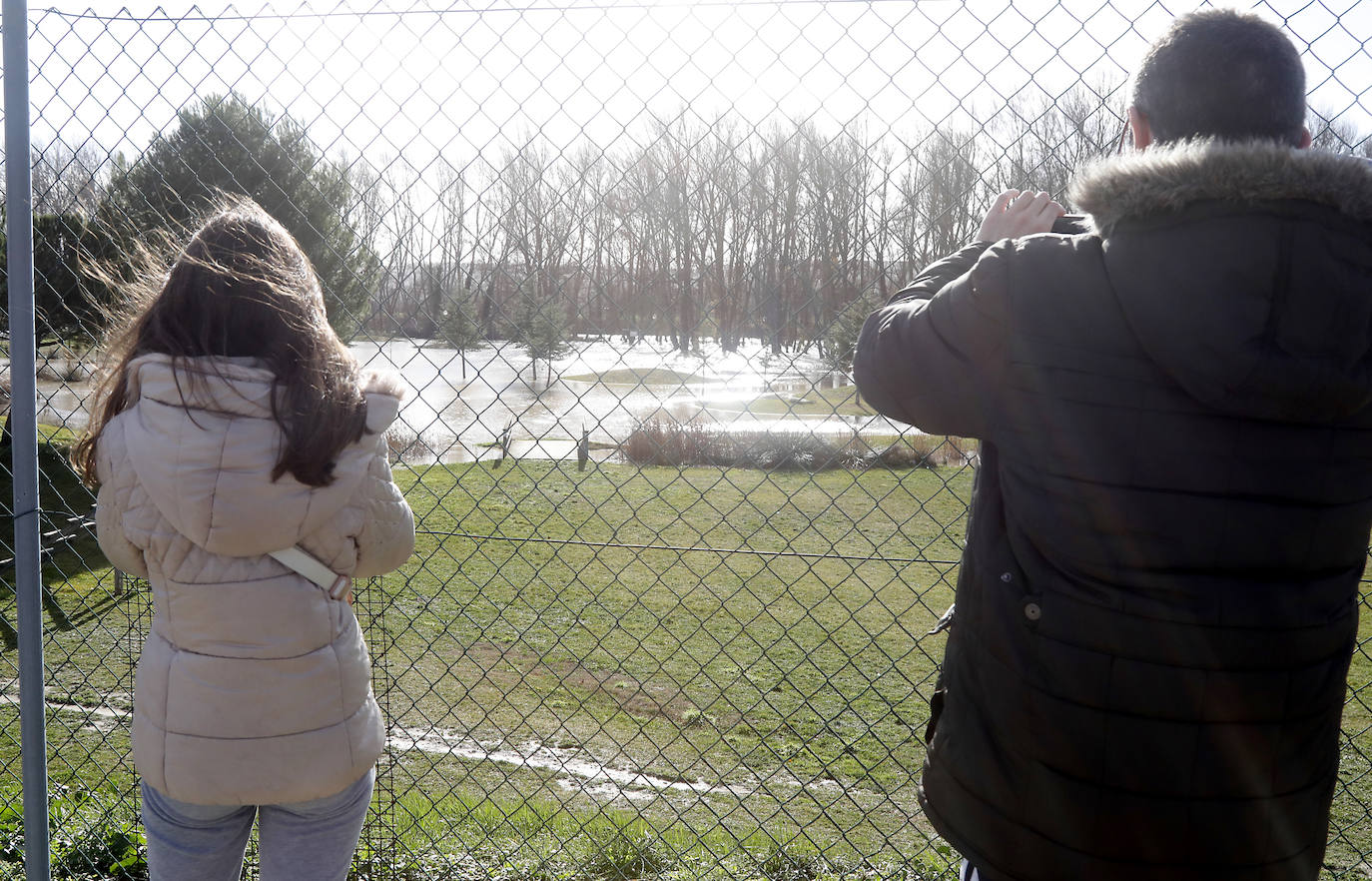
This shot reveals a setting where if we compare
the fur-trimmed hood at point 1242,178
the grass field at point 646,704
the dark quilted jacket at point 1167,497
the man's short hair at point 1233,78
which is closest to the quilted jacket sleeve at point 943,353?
the dark quilted jacket at point 1167,497

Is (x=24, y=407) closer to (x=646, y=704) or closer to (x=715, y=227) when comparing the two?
(x=715, y=227)

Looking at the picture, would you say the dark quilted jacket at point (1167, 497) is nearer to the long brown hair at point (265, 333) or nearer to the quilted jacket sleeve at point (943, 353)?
the quilted jacket sleeve at point (943, 353)

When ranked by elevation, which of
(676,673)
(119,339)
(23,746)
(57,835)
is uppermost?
(119,339)

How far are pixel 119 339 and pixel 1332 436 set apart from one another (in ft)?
6.63

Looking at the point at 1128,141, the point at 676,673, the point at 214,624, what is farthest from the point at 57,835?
the point at 676,673

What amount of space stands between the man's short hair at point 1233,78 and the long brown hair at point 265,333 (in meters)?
1.41

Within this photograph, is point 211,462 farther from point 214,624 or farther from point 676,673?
point 676,673

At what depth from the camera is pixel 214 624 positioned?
5.74ft

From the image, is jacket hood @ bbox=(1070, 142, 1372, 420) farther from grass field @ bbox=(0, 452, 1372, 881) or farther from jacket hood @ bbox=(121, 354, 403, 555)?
jacket hood @ bbox=(121, 354, 403, 555)

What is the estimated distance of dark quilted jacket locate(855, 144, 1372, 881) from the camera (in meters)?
1.25

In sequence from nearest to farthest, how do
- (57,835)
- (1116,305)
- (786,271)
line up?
(1116,305) → (786,271) → (57,835)

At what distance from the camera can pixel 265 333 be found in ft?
5.75

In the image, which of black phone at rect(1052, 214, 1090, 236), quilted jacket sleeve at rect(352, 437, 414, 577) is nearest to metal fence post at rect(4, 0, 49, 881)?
quilted jacket sleeve at rect(352, 437, 414, 577)

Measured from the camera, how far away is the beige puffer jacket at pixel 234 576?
1.67 meters
